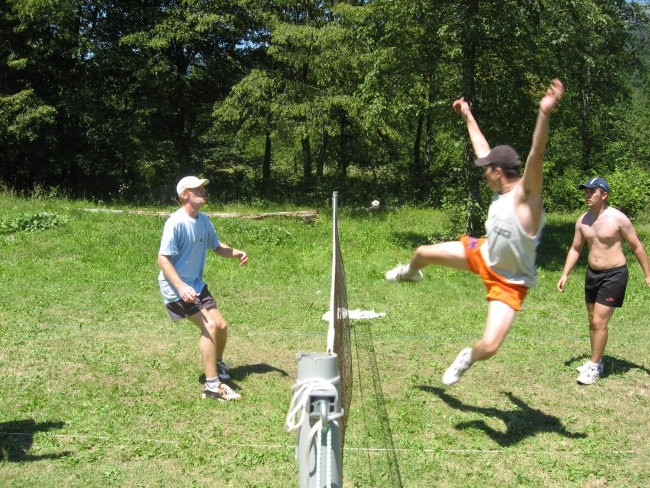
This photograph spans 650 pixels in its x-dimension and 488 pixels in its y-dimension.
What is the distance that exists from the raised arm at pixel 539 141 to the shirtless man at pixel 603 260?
300 centimetres

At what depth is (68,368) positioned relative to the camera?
6816 millimetres

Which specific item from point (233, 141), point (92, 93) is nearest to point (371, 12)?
point (92, 93)

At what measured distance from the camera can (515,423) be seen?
5.80 m

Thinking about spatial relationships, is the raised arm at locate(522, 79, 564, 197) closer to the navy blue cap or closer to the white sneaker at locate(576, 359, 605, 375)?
the navy blue cap

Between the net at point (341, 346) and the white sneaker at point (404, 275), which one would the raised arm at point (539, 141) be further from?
the net at point (341, 346)

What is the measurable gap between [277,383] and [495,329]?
2.73m

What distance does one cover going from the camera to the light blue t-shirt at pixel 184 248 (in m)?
5.90

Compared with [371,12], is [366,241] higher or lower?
lower

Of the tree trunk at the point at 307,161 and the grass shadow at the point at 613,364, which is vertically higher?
the tree trunk at the point at 307,161

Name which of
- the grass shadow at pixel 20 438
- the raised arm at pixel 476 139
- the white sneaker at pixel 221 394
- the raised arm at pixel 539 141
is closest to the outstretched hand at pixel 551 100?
the raised arm at pixel 539 141

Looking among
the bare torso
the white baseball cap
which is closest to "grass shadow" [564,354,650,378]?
the bare torso

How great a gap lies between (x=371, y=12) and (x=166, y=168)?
13687mm

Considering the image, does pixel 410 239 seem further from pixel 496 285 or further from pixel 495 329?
pixel 495 329

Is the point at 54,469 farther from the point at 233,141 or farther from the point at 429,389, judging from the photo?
the point at 233,141
